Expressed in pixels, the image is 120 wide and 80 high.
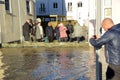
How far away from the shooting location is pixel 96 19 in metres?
21.6

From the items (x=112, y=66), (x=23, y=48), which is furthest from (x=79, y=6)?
(x=112, y=66)

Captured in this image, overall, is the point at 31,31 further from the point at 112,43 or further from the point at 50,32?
the point at 112,43

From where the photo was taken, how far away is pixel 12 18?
1033 inches

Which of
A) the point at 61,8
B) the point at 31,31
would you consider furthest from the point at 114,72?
the point at 61,8

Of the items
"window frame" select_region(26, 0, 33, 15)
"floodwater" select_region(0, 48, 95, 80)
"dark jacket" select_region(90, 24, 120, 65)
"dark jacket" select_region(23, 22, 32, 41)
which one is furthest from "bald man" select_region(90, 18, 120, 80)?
"window frame" select_region(26, 0, 33, 15)

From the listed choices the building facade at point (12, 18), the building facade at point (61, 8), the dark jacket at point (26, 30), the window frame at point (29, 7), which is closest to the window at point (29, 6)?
the window frame at point (29, 7)

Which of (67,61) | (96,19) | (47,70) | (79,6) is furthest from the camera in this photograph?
(79,6)

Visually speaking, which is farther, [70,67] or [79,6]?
[79,6]

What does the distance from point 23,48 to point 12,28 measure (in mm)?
4246

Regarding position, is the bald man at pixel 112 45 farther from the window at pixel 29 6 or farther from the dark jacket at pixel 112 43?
the window at pixel 29 6

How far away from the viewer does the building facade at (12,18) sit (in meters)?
24.1

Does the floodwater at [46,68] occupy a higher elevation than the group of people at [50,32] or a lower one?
lower

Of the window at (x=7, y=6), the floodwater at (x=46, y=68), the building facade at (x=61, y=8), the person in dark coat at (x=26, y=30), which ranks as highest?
the building facade at (x=61, y=8)

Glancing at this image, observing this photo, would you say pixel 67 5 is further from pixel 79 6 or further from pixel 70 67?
pixel 70 67
